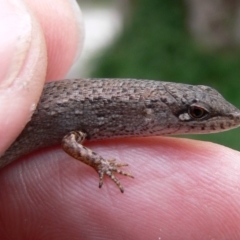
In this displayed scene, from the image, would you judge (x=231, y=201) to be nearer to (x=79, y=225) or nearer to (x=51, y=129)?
(x=79, y=225)

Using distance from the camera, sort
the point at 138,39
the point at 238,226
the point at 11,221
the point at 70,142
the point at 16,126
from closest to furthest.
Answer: the point at 16,126 < the point at 70,142 < the point at 238,226 < the point at 11,221 < the point at 138,39

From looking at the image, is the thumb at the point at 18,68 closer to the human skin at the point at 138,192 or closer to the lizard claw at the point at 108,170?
the human skin at the point at 138,192

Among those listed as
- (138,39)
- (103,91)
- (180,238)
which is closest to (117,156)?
(103,91)

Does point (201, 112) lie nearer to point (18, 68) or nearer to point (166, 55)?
point (18, 68)

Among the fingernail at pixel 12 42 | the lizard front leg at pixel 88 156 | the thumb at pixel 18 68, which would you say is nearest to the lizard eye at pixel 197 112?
the lizard front leg at pixel 88 156

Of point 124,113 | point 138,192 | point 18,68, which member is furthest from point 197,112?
point 18,68

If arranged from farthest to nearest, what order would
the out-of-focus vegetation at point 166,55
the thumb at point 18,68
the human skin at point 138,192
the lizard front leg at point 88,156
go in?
the out-of-focus vegetation at point 166,55
the human skin at point 138,192
the lizard front leg at point 88,156
the thumb at point 18,68
